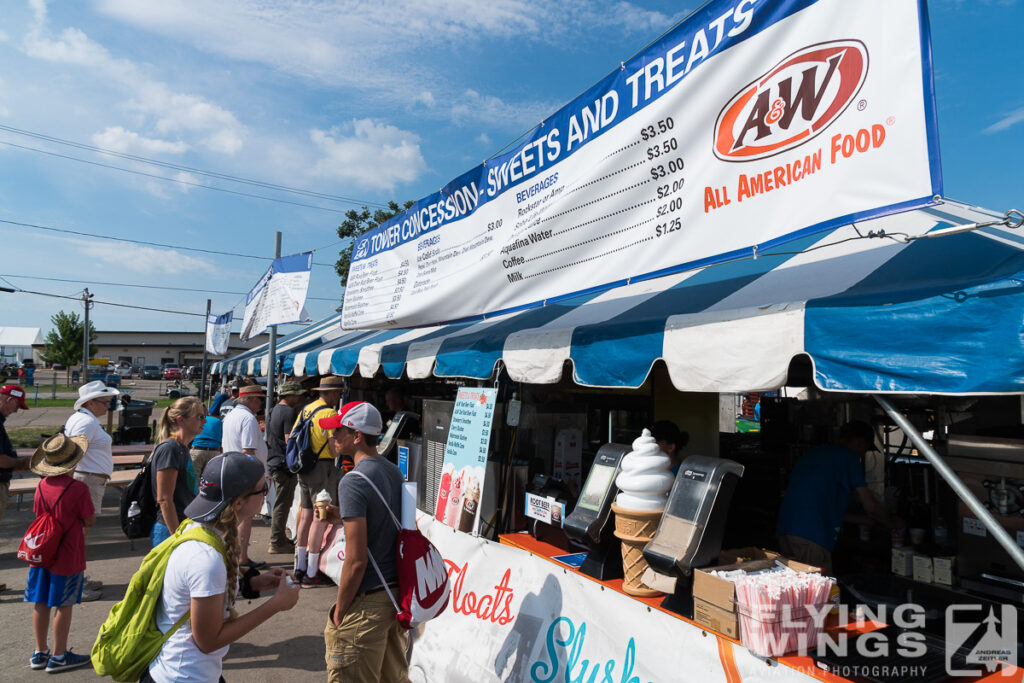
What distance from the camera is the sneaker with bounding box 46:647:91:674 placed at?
408 cm

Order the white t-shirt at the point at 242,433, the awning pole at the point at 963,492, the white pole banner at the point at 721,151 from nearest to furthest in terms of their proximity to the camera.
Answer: the awning pole at the point at 963,492
the white pole banner at the point at 721,151
the white t-shirt at the point at 242,433

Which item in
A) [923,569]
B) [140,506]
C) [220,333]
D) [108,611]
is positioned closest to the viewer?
[923,569]

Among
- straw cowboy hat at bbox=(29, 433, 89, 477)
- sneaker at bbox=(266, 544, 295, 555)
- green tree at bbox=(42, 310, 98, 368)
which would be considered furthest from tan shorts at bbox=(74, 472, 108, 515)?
green tree at bbox=(42, 310, 98, 368)

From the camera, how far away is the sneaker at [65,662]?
4.08m

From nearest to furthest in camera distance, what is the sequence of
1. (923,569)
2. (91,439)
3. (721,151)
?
(721,151) → (923,569) → (91,439)

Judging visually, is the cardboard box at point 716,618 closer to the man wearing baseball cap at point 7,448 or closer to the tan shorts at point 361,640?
the tan shorts at point 361,640

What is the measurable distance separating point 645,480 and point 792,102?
192 centimetres

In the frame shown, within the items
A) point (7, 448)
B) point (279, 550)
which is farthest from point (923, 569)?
point (7, 448)

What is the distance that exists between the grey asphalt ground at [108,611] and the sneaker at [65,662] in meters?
0.04

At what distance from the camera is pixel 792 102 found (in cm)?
283

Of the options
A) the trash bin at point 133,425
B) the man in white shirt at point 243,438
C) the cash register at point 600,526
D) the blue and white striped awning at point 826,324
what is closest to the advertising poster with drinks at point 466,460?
the blue and white striped awning at point 826,324

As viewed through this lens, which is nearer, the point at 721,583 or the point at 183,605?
the point at 183,605

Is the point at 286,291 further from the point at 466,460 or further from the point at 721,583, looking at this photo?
the point at 721,583

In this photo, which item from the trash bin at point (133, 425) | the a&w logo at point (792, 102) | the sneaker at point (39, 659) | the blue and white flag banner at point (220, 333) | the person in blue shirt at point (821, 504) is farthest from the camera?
the blue and white flag banner at point (220, 333)
